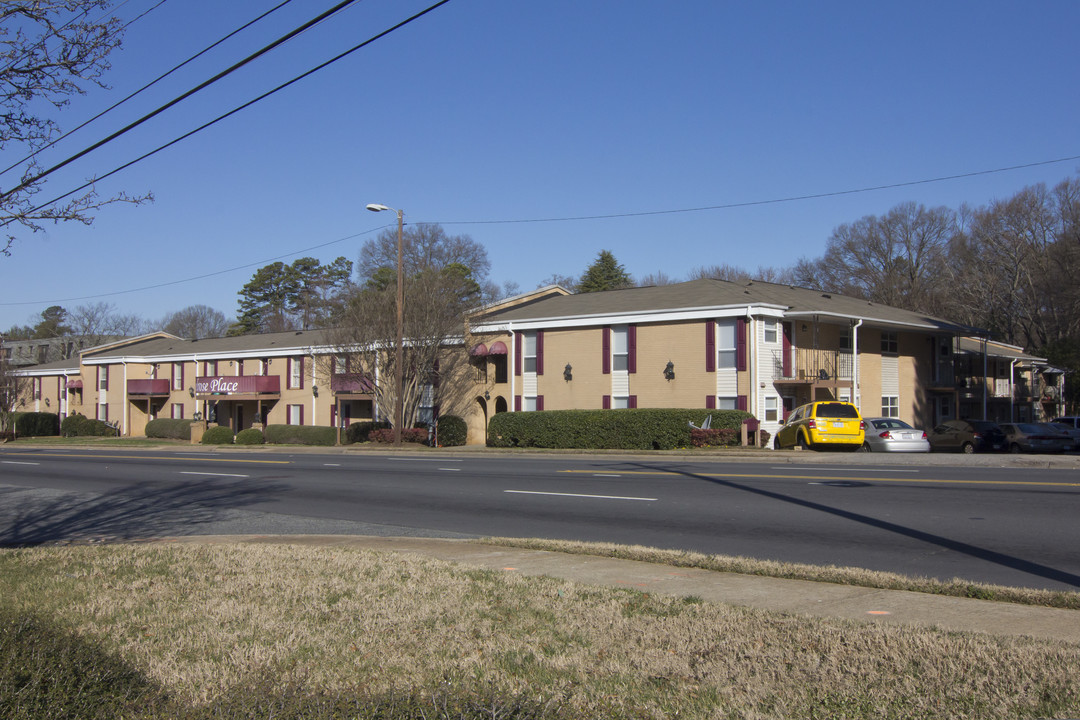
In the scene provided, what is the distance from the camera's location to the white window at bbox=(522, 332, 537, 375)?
39.4 metres

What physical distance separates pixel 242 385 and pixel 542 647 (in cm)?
4891

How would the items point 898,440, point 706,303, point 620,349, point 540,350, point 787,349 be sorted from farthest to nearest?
point 540,350
point 620,349
point 787,349
point 706,303
point 898,440

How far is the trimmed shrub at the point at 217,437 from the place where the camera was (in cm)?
4703

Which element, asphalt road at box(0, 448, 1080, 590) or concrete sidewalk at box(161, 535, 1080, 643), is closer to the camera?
concrete sidewalk at box(161, 535, 1080, 643)

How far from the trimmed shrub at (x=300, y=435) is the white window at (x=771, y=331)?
2269cm

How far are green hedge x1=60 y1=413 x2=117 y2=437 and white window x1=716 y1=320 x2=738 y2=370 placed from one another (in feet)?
143

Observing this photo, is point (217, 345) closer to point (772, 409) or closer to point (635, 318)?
point (635, 318)

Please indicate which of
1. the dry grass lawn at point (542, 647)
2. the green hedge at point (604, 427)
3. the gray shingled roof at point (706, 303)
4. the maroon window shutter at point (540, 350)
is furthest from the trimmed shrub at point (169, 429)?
the dry grass lawn at point (542, 647)

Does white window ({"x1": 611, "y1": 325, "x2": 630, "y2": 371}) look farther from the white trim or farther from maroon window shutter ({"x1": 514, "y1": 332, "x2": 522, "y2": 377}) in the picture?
maroon window shutter ({"x1": 514, "y1": 332, "x2": 522, "y2": 377})

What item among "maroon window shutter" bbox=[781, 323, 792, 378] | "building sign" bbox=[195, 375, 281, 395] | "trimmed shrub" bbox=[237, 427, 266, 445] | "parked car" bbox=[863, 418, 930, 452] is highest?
"maroon window shutter" bbox=[781, 323, 792, 378]

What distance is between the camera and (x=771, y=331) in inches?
1331

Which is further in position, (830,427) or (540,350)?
(540,350)

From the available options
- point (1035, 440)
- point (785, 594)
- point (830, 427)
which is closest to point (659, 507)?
point (785, 594)

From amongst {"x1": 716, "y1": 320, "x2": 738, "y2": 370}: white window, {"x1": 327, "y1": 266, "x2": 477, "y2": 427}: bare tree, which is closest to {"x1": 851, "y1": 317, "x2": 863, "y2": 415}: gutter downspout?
{"x1": 716, "y1": 320, "x2": 738, "y2": 370}: white window
